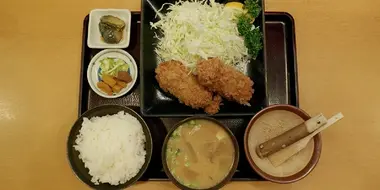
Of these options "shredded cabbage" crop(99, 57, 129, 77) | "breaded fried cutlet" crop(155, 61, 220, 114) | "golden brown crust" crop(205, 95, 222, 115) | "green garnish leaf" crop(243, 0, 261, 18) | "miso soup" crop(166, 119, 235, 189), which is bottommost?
"miso soup" crop(166, 119, 235, 189)

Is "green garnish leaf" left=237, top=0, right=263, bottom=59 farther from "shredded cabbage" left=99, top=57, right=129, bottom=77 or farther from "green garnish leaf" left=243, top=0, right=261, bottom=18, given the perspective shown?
"shredded cabbage" left=99, top=57, right=129, bottom=77

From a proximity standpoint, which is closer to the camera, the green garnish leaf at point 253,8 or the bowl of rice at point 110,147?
the bowl of rice at point 110,147

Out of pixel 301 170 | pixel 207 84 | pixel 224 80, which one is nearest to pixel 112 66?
pixel 207 84

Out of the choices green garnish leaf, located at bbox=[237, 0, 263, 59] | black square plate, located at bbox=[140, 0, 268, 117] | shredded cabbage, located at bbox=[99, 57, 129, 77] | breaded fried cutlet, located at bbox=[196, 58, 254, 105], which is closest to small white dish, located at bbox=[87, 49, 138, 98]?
shredded cabbage, located at bbox=[99, 57, 129, 77]

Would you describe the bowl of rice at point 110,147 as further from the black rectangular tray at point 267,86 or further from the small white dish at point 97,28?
the small white dish at point 97,28

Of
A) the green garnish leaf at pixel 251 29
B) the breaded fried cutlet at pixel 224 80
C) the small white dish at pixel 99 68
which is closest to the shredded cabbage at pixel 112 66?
the small white dish at pixel 99 68

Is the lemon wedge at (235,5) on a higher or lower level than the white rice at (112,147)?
higher
